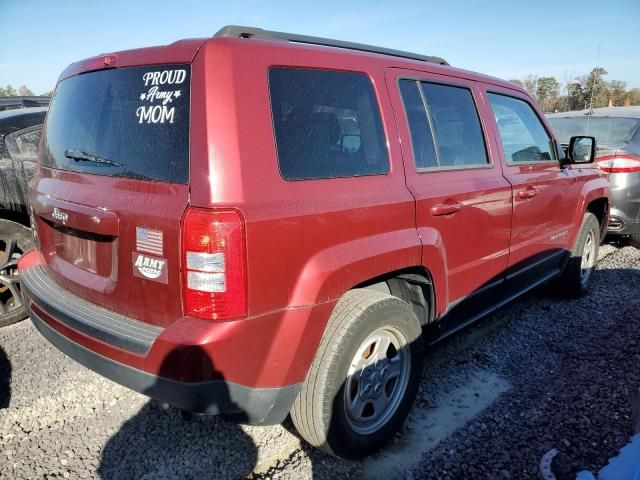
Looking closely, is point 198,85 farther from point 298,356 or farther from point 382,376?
point 382,376

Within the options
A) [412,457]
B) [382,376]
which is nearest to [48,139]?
[382,376]

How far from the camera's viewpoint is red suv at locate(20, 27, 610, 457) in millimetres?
1789

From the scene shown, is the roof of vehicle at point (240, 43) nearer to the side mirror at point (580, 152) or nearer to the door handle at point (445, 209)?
the door handle at point (445, 209)

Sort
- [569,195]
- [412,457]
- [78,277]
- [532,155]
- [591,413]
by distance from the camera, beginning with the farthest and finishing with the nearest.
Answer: [569,195]
[532,155]
[591,413]
[412,457]
[78,277]

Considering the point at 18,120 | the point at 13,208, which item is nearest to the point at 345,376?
the point at 13,208

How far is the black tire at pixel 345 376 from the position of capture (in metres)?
2.12

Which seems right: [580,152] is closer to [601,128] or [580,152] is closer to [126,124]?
[601,128]

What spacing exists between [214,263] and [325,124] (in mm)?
835

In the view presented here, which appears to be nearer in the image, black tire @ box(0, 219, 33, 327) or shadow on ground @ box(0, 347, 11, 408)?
shadow on ground @ box(0, 347, 11, 408)

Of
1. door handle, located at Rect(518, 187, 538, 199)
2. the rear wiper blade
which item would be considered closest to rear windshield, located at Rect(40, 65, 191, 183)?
the rear wiper blade

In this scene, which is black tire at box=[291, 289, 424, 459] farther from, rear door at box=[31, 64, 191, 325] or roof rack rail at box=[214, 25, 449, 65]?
roof rack rail at box=[214, 25, 449, 65]

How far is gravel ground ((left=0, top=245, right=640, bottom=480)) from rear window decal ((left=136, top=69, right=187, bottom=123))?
166 cm

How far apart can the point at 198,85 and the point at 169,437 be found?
1830 mm

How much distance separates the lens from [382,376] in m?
2.48
